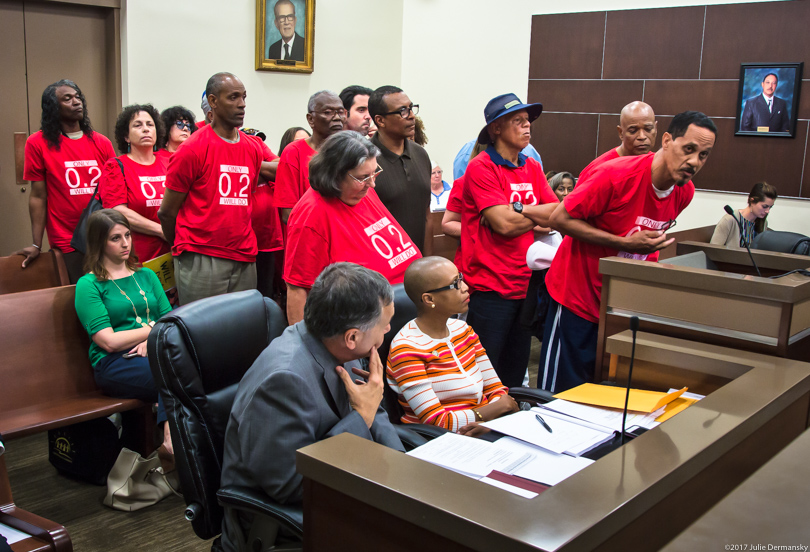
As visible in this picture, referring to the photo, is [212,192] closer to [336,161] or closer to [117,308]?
[117,308]

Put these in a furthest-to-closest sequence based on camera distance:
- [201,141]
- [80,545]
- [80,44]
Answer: [80,44]
[201,141]
[80,545]

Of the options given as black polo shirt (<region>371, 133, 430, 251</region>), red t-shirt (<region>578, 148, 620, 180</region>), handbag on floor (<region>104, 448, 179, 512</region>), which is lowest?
handbag on floor (<region>104, 448, 179, 512</region>)

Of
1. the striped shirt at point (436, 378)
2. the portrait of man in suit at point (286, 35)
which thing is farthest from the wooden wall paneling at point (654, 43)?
the striped shirt at point (436, 378)

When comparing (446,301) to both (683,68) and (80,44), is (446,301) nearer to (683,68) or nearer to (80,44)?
(80,44)

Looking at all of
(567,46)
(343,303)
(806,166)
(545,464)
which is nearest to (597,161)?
(343,303)

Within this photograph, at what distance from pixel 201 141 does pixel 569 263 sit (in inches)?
67.5

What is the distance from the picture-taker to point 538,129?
7410 mm

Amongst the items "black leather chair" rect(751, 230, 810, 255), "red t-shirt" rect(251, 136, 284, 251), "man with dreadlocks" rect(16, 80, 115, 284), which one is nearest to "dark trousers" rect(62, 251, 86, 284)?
"man with dreadlocks" rect(16, 80, 115, 284)

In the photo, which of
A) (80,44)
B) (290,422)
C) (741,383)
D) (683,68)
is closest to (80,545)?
(290,422)

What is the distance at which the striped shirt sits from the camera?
216 cm

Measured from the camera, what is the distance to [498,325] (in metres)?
3.01

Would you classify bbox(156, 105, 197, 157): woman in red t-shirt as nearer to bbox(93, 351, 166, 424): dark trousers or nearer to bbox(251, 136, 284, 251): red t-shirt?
bbox(251, 136, 284, 251): red t-shirt

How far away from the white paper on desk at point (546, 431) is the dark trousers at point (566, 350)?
763 millimetres

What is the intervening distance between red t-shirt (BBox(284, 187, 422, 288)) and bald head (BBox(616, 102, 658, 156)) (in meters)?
1.57
